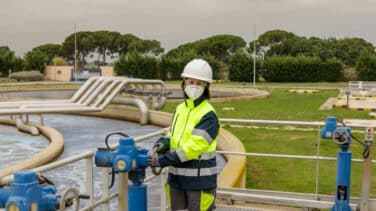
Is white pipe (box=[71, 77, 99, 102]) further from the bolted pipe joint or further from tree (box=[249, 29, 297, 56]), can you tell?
tree (box=[249, 29, 297, 56])

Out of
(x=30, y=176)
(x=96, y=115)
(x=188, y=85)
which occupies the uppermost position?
(x=188, y=85)

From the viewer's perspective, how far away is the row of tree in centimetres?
4375

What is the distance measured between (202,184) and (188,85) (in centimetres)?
65

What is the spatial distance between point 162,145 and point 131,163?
0.37 m

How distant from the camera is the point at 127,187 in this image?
2.80 meters

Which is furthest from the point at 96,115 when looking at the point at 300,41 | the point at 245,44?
the point at 245,44

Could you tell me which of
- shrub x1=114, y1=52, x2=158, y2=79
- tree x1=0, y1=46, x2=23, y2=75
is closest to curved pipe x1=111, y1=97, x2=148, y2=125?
shrub x1=114, y1=52, x2=158, y2=79

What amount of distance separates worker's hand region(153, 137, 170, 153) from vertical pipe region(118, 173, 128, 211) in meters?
0.28

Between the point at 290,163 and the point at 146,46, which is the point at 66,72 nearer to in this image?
the point at 146,46

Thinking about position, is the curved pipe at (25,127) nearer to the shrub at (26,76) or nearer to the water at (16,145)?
the water at (16,145)

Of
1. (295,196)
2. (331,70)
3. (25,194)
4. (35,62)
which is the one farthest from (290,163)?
(35,62)

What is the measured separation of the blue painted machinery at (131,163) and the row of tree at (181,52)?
39876 mm

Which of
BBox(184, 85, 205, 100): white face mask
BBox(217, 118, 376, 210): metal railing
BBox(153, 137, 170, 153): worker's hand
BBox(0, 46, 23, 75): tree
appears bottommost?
BBox(217, 118, 376, 210): metal railing

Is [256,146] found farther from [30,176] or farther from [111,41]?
[111,41]
